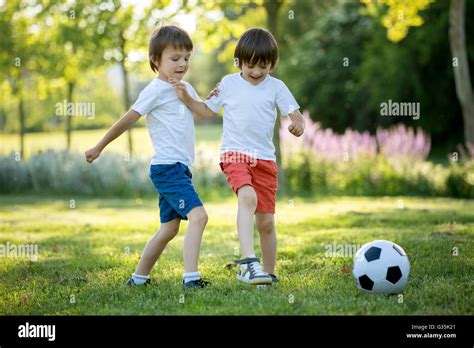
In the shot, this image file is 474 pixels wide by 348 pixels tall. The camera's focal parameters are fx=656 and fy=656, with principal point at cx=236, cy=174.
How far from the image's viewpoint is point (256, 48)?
4652 millimetres

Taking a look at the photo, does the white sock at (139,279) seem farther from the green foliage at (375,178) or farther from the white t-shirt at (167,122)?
the green foliage at (375,178)

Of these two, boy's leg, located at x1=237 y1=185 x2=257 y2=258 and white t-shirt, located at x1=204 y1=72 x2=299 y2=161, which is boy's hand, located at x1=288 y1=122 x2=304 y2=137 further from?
boy's leg, located at x1=237 y1=185 x2=257 y2=258

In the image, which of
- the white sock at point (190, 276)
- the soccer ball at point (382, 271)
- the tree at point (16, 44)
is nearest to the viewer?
the soccer ball at point (382, 271)

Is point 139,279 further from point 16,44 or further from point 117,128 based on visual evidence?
point 16,44

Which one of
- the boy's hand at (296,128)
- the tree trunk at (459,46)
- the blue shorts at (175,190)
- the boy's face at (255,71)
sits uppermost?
the tree trunk at (459,46)

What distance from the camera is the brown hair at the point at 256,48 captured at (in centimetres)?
466

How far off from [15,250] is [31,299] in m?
2.36

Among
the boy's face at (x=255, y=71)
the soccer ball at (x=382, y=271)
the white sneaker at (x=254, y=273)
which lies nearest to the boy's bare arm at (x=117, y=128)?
the boy's face at (x=255, y=71)

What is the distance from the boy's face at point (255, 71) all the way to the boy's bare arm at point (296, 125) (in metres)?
0.36

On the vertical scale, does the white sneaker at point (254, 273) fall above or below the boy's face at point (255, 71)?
below

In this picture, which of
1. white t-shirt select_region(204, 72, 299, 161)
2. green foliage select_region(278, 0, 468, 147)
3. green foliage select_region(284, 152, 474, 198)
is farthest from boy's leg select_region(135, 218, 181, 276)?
green foliage select_region(278, 0, 468, 147)

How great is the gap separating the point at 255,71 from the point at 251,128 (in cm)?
41

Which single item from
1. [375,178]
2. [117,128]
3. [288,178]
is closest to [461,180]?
[375,178]
